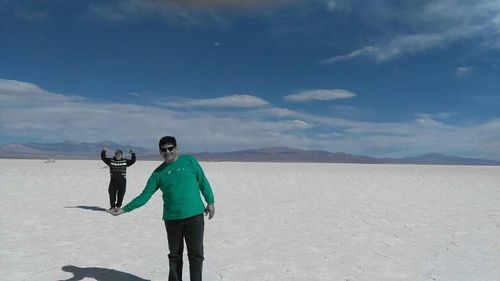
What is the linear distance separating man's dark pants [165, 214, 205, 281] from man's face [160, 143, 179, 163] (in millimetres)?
655

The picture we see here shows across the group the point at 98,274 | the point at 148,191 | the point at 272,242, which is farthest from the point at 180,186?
the point at 272,242

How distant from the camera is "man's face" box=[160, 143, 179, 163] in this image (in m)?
4.60

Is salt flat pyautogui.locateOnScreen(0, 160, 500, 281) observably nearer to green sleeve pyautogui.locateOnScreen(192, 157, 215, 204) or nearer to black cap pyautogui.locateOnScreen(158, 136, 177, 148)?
green sleeve pyautogui.locateOnScreen(192, 157, 215, 204)

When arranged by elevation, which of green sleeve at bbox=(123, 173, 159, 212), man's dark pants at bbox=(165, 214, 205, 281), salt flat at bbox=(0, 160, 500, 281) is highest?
green sleeve at bbox=(123, 173, 159, 212)

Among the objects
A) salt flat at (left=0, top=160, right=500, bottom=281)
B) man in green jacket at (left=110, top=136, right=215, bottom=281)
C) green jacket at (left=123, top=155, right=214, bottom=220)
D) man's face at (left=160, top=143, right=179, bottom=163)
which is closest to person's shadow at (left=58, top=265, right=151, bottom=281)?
salt flat at (left=0, top=160, right=500, bottom=281)

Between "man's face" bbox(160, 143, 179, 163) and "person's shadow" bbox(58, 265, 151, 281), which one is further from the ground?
"man's face" bbox(160, 143, 179, 163)

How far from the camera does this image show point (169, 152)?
4609 millimetres

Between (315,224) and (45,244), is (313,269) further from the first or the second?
(45,244)

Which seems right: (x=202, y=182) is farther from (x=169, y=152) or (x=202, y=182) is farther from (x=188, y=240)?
(x=188, y=240)

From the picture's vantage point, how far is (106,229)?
9.89 m

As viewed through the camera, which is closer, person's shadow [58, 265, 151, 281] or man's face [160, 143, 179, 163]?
man's face [160, 143, 179, 163]

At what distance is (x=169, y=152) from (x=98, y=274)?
9.10 ft

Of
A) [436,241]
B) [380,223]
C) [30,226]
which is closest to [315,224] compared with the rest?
[380,223]

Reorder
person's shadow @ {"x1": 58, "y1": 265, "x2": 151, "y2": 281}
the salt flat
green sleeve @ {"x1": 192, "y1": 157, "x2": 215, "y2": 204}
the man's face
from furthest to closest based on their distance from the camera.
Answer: the salt flat, person's shadow @ {"x1": 58, "y1": 265, "x2": 151, "y2": 281}, green sleeve @ {"x1": 192, "y1": 157, "x2": 215, "y2": 204}, the man's face
